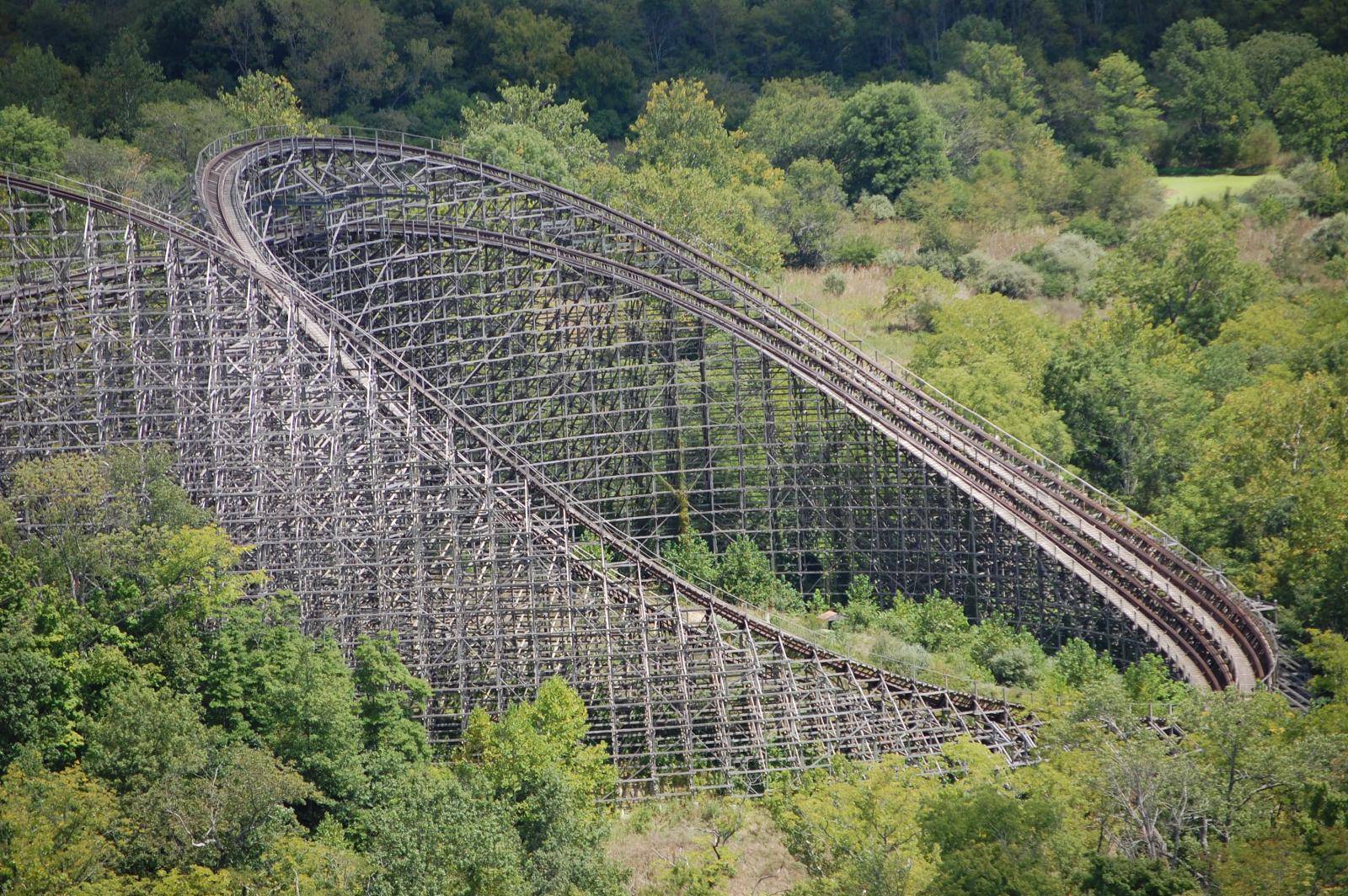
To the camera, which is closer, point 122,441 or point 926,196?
point 122,441

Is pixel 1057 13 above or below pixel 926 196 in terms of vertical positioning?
above

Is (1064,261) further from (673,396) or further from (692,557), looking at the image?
(692,557)

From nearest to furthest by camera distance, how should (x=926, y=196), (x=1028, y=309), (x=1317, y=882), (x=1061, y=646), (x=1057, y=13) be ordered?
(x=1317, y=882)
(x=1061, y=646)
(x=1028, y=309)
(x=926, y=196)
(x=1057, y=13)

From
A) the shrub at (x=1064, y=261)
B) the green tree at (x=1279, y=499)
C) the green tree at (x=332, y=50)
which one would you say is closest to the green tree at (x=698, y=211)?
the shrub at (x=1064, y=261)

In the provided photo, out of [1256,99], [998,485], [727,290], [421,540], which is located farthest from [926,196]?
[421,540]

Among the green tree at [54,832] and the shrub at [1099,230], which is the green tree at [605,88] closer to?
the shrub at [1099,230]

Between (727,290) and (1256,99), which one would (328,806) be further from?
(1256,99)

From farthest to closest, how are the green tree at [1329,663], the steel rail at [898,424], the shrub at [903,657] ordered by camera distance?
the steel rail at [898,424]
the shrub at [903,657]
the green tree at [1329,663]
